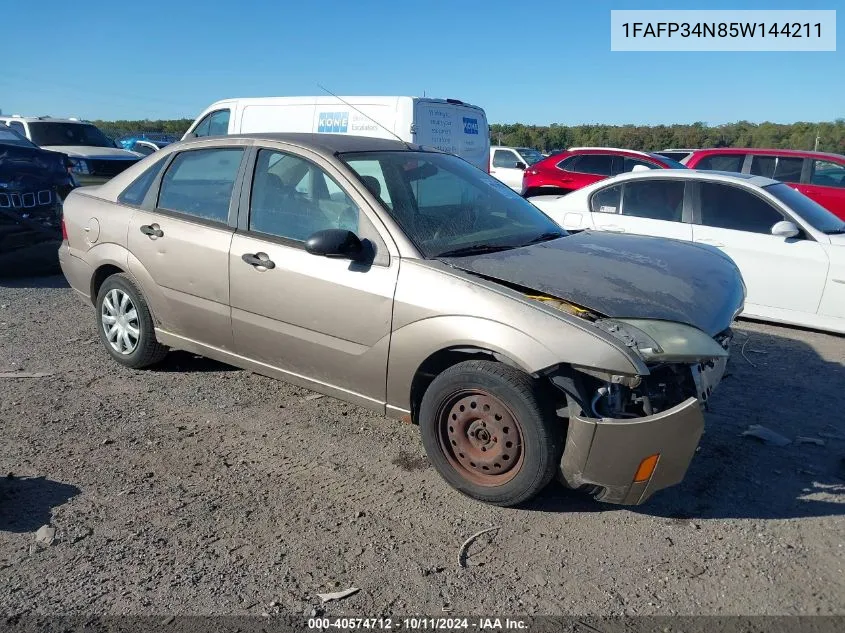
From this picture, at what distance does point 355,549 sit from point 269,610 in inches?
20.5

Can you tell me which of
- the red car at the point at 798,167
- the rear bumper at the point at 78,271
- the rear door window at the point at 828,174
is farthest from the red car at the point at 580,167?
the rear bumper at the point at 78,271

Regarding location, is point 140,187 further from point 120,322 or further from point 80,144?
point 80,144

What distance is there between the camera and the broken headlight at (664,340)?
121 inches

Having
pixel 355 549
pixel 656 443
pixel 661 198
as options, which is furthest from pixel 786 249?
pixel 355 549

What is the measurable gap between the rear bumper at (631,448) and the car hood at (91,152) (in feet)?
42.9

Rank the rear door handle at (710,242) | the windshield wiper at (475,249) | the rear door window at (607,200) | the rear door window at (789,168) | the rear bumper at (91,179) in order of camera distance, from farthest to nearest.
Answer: the rear bumper at (91,179) < the rear door window at (789,168) < the rear door window at (607,200) < the rear door handle at (710,242) < the windshield wiper at (475,249)

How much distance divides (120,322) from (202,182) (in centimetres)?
129

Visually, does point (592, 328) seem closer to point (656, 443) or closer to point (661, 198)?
point (656, 443)

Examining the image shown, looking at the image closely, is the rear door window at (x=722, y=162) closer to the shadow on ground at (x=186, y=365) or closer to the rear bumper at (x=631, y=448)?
the shadow on ground at (x=186, y=365)

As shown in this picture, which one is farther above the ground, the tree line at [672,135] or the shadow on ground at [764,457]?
the tree line at [672,135]

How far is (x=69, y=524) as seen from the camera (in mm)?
3314

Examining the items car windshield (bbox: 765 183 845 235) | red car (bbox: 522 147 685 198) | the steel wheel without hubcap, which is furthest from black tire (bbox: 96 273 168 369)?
red car (bbox: 522 147 685 198)

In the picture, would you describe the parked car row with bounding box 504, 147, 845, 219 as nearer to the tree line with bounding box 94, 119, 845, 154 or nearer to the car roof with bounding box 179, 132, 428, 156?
the car roof with bounding box 179, 132, 428, 156

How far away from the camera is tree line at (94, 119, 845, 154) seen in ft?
130
